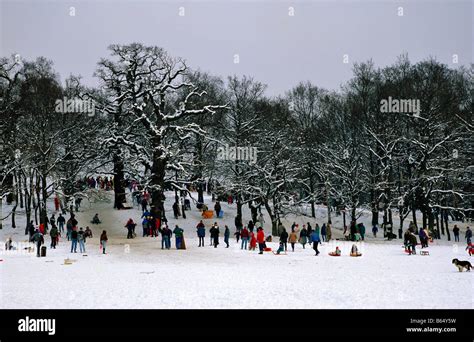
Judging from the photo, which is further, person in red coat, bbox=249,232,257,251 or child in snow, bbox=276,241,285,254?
person in red coat, bbox=249,232,257,251

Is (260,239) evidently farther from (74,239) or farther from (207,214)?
(207,214)

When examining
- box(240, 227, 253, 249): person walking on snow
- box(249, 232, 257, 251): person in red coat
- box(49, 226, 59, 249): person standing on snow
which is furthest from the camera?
box(49, 226, 59, 249): person standing on snow

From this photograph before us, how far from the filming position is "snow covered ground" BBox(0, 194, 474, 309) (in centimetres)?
1722

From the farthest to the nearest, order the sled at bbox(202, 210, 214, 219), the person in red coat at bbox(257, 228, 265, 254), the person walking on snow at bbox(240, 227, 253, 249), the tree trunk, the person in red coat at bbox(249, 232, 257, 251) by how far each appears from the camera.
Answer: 1. the sled at bbox(202, 210, 214, 219)
2. the tree trunk
3. the person walking on snow at bbox(240, 227, 253, 249)
4. the person in red coat at bbox(249, 232, 257, 251)
5. the person in red coat at bbox(257, 228, 265, 254)

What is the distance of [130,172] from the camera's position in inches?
1662

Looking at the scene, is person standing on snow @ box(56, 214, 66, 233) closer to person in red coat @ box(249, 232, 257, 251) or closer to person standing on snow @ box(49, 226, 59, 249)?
person standing on snow @ box(49, 226, 59, 249)

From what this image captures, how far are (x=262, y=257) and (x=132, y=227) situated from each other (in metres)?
11.8

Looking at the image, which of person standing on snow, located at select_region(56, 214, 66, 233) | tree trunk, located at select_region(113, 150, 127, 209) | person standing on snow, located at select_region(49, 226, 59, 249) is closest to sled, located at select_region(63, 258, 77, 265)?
person standing on snow, located at select_region(49, 226, 59, 249)

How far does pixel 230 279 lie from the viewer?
2105 cm

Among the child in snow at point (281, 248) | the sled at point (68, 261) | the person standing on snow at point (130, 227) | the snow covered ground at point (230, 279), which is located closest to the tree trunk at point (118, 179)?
the person standing on snow at point (130, 227)

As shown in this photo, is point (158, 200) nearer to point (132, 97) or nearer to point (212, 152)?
point (132, 97)

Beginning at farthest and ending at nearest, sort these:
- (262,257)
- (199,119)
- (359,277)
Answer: (199,119)
(262,257)
(359,277)
